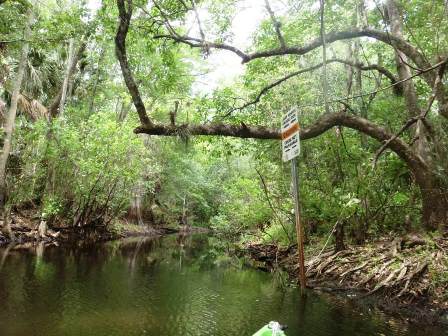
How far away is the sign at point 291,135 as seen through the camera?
7090 mm

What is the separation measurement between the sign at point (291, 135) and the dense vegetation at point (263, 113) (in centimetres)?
102

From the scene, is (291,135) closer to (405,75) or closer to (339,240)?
(339,240)

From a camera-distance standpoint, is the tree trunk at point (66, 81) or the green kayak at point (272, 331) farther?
the tree trunk at point (66, 81)

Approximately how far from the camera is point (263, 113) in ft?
39.3

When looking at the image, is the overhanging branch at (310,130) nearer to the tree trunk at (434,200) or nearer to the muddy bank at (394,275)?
the tree trunk at (434,200)

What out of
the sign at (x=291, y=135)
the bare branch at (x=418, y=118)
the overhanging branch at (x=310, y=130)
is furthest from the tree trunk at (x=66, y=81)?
the bare branch at (x=418, y=118)

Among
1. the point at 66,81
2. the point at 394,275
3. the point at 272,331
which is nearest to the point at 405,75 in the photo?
the point at 394,275

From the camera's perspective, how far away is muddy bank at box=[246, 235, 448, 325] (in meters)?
6.79

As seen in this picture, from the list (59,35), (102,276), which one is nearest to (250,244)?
(102,276)

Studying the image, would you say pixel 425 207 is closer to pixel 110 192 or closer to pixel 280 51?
pixel 280 51

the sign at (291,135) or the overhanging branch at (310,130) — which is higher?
the overhanging branch at (310,130)

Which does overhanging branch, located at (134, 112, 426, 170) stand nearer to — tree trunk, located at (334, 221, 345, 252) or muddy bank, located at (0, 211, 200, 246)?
tree trunk, located at (334, 221, 345, 252)

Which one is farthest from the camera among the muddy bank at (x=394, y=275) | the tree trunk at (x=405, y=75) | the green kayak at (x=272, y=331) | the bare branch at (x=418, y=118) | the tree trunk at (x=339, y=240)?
the tree trunk at (x=339, y=240)

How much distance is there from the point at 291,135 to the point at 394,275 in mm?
3244
